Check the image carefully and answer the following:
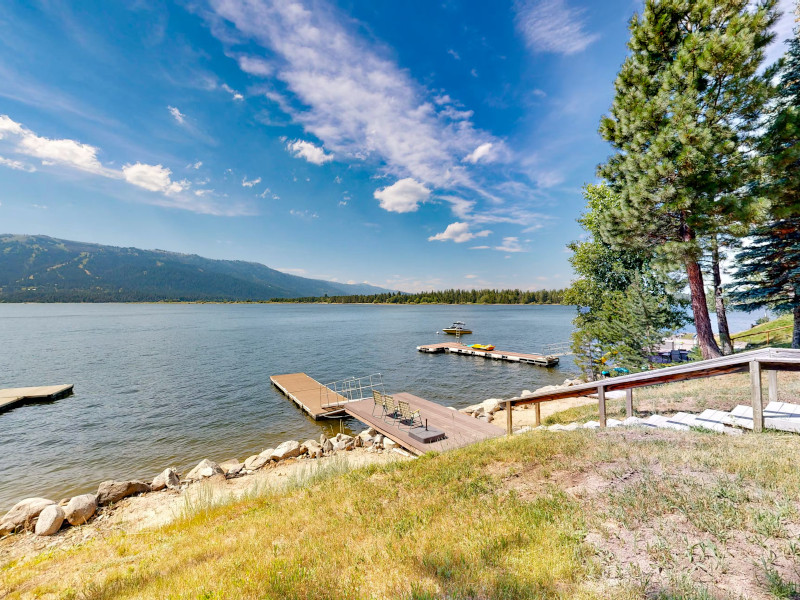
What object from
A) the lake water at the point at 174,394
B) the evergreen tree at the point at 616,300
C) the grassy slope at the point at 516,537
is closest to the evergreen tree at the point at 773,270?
the evergreen tree at the point at 616,300

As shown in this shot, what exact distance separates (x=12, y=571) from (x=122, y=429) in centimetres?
1413

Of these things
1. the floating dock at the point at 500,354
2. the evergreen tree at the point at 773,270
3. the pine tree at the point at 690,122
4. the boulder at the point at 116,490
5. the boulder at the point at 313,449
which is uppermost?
the pine tree at the point at 690,122

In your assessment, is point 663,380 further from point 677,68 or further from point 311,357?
point 311,357

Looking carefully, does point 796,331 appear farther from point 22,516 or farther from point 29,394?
point 29,394

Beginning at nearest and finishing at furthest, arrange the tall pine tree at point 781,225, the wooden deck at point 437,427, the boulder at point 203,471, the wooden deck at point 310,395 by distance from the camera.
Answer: the tall pine tree at point 781,225, the boulder at point 203,471, the wooden deck at point 437,427, the wooden deck at point 310,395

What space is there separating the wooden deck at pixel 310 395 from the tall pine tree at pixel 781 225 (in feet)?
70.5

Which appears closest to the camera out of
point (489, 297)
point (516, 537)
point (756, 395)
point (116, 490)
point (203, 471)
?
point (516, 537)

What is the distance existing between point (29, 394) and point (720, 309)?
43377mm

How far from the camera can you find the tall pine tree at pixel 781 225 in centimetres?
1096

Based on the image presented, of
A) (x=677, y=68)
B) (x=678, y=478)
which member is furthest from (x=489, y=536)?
(x=677, y=68)

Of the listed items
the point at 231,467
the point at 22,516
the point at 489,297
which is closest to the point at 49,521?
the point at 22,516

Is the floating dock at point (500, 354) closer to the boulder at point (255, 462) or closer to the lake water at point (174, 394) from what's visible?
the lake water at point (174, 394)

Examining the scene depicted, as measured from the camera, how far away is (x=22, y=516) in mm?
9328

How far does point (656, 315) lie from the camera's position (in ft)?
57.0
